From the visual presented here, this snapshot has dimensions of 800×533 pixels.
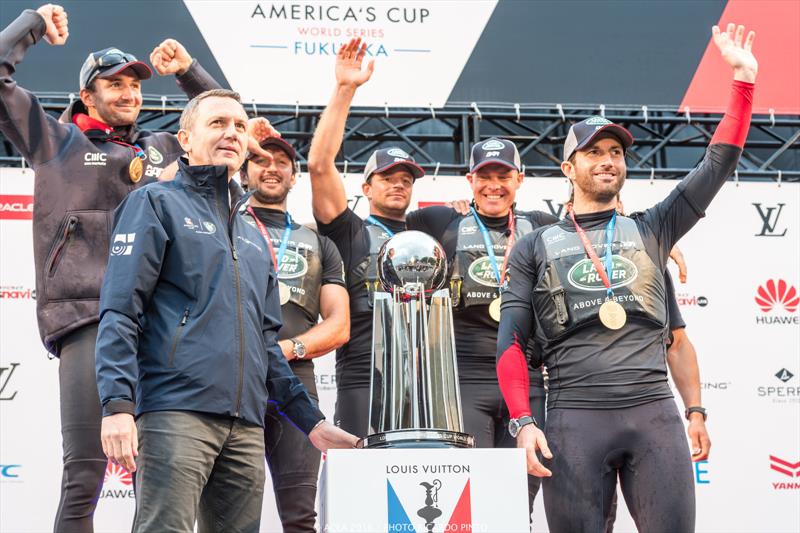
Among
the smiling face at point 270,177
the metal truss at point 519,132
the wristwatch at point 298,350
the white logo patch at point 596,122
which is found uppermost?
the metal truss at point 519,132

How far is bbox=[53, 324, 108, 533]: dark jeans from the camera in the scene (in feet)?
7.97

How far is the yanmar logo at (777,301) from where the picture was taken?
180 inches

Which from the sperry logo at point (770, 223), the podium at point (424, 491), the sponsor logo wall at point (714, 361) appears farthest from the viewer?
the sperry logo at point (770, 223)

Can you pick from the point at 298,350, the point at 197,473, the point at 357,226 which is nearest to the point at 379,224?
the point at 357,226

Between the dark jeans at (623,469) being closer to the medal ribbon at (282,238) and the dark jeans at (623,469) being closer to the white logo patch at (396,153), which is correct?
the medal ribbon at (282,238)

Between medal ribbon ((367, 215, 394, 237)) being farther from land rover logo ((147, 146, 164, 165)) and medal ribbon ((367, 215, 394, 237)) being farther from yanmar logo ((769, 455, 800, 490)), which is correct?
yanmar logo ((769, 455, 800, 490))

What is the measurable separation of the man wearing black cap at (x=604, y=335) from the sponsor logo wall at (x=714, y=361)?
1652 millimetres

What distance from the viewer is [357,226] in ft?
11.3

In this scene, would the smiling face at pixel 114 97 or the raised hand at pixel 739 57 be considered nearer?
the raised hand at pixel 739 57

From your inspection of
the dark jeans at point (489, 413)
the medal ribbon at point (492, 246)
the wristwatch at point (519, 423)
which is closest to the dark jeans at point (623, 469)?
the wristwatch at point (519, 423)

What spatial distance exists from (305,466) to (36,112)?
131 centimetres

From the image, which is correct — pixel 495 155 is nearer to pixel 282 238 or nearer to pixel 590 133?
pixel 590 133

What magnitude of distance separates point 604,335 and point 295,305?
1.08 meters

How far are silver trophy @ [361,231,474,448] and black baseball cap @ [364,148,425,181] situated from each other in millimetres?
1569
